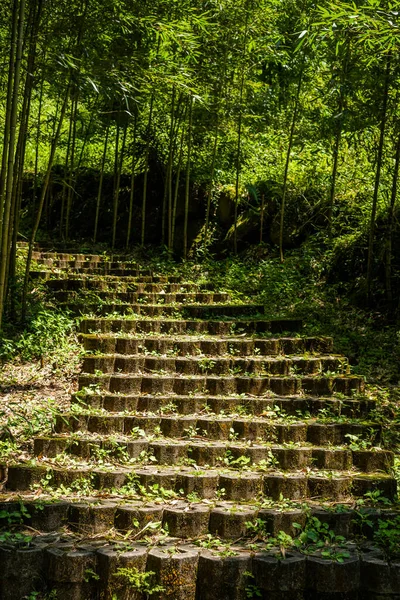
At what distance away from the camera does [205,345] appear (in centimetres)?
529

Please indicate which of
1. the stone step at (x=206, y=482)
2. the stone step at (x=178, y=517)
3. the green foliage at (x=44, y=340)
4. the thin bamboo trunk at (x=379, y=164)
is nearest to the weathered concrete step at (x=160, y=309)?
the green foliage at (x=44, y=340)

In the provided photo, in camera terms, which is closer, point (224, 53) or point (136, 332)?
point (136, 332)

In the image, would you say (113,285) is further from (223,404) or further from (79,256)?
(223,404)

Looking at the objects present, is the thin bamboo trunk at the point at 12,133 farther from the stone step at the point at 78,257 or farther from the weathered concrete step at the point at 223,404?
the stone step at the point at 78,257

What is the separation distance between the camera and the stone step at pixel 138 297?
22.0 feet

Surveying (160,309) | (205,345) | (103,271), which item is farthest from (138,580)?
(103,271)

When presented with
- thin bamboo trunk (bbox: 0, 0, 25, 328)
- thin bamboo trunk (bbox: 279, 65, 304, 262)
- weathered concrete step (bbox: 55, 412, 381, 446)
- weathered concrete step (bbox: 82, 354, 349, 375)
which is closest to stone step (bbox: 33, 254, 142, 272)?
thin bamboo trunk (bbox: 279, 65, 304, 262)

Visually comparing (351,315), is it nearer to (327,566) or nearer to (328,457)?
(328,457)

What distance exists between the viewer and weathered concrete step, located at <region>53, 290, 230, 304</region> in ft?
22.1

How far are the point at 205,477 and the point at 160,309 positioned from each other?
3035 millimetres

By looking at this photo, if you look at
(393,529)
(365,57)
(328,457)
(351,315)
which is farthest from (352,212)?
(393,529)

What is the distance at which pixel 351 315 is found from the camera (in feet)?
23.2

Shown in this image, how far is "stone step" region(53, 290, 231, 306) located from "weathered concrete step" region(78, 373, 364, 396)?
2032 millimetres

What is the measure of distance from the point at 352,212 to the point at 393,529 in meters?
5.54
